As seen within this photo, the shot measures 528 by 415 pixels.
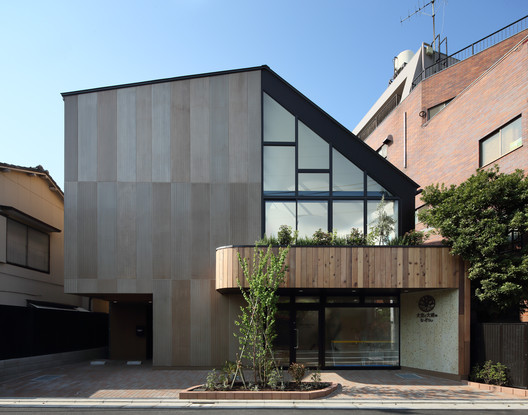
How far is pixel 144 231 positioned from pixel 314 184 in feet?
20.0

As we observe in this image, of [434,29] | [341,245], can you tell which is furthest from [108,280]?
[434,29]

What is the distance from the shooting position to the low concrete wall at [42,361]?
1309cm

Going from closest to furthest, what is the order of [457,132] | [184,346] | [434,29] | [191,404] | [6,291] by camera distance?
[191,404], [184,346], [6,291], [457,132], [434,29]

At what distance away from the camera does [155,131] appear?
1468 cm

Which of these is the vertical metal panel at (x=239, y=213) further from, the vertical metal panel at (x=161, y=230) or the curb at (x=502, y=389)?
the curb at (x=502, y=389)

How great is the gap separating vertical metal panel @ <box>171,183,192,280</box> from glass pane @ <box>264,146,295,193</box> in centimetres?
281

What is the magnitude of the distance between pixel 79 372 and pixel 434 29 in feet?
92.2

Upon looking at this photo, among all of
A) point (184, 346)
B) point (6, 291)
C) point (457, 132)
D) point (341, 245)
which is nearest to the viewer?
point (341, 245)

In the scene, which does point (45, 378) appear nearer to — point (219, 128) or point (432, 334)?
point (219, 128)

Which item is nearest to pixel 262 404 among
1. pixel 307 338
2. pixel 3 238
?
pixel 307 338

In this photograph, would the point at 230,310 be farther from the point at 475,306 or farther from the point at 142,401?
the point at 475,306

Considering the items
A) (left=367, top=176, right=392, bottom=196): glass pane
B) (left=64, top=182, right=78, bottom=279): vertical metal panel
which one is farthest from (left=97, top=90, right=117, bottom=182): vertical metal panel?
(left=367, top=176, right=392, bottom=196): glass pane

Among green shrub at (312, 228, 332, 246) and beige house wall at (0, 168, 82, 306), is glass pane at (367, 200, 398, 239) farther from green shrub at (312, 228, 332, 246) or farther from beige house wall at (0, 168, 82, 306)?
beige house wall at (0, 168, 82, 306)

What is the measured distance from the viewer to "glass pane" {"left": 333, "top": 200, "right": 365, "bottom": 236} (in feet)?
47.7
